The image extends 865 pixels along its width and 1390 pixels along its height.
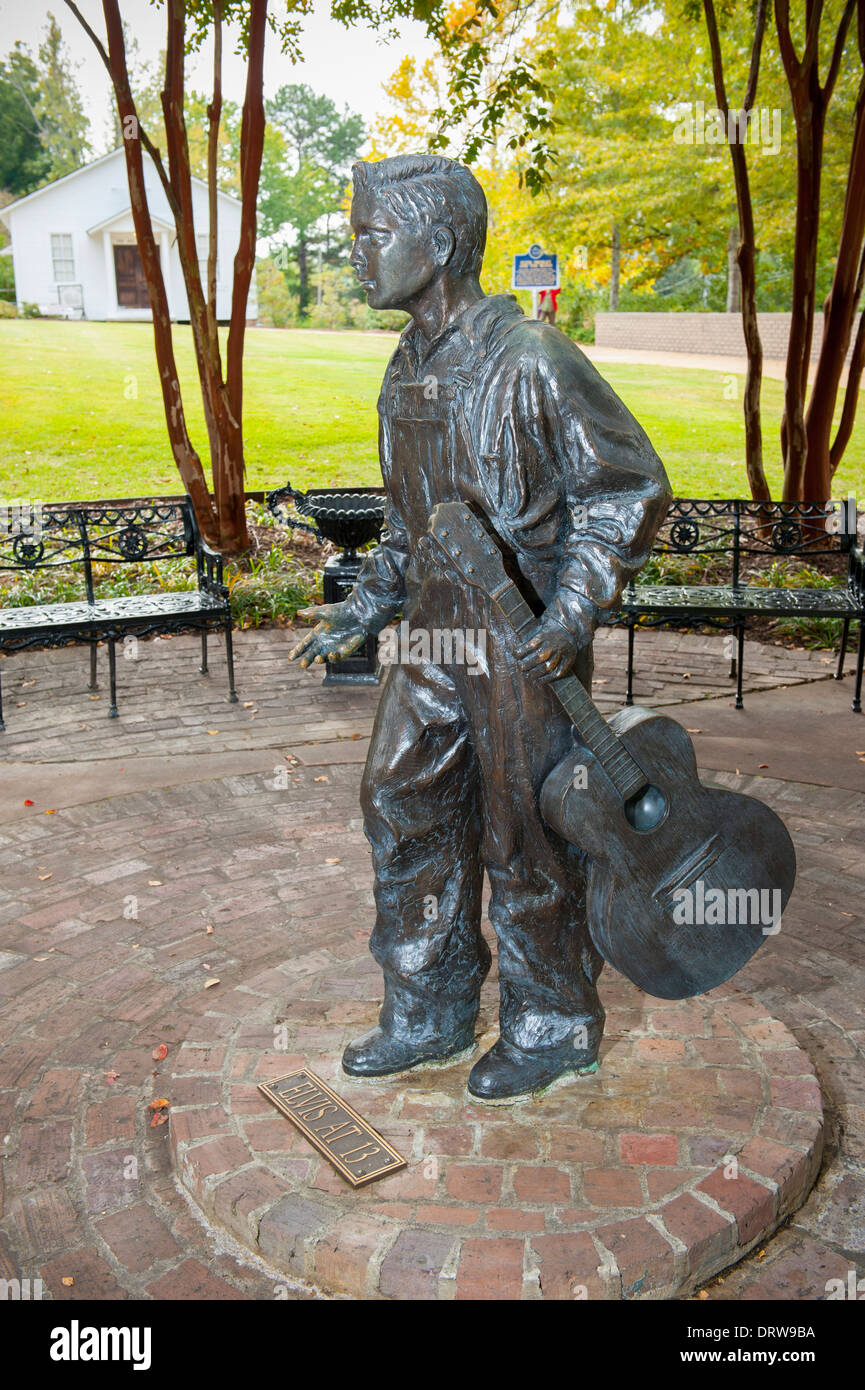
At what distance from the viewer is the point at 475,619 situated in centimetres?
309

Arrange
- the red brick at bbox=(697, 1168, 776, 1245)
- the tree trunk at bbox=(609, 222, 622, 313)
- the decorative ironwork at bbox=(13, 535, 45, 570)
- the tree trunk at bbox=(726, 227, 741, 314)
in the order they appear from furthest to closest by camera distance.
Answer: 1. the tree trunk at bbox=(609, 222, 622, 313)
2. the tree trunk at bbox=(726, 227, 741, 314)
3. the decorative ironwork at bbox=(13, 535, 45, 570)
4. the red brick at bbox=(697, 1168, 776, 1245)

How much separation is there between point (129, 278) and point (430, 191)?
27.7 meters

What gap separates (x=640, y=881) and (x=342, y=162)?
3223 cm

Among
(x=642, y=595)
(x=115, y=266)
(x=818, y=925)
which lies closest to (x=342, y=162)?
(x=115, y=266)

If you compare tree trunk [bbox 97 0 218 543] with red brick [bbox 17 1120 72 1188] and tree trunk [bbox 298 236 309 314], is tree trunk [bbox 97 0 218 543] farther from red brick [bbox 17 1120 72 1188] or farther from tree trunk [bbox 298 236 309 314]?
tree trunk [bbox 298 236 309 314]

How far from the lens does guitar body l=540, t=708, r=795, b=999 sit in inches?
119

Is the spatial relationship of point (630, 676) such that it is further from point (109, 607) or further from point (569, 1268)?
point (569, 1268)

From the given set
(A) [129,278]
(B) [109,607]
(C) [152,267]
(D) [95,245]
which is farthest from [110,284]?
(B) [109,607]

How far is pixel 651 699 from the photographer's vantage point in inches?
289

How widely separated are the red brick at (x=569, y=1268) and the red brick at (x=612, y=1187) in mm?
152

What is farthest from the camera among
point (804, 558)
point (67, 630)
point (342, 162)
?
point (342, 162)

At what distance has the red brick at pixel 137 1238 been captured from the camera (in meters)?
2.99

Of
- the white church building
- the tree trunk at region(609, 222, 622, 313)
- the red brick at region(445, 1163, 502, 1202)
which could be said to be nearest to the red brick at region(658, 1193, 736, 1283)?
the red brick at region(445, 1163, 502, 1202)

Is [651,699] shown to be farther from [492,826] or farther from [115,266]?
[115,266]
